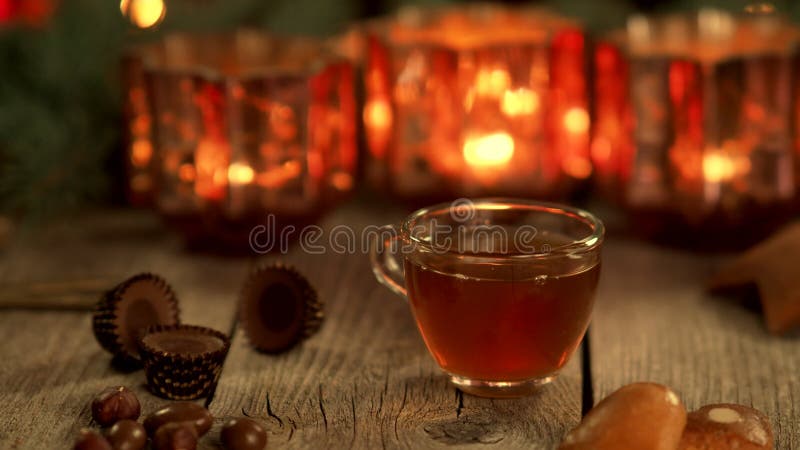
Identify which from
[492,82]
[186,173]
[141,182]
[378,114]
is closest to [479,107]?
[492,82]

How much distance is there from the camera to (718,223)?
148 centimetres

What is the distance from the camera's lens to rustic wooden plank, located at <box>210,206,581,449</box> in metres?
0.99

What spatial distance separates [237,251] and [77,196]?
313 millimetres

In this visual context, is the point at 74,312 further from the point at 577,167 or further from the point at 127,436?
the point at 577,167

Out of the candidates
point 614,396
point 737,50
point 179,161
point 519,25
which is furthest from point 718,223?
point 179,161

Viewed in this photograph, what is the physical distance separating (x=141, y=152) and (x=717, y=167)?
85cm

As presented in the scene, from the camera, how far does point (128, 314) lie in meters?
1.14

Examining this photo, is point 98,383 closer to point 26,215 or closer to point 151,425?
point 151,425

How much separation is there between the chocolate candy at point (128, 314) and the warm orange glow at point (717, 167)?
2.46ft

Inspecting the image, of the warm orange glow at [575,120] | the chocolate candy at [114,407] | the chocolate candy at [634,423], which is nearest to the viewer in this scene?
the chocolate candy at [634,423]

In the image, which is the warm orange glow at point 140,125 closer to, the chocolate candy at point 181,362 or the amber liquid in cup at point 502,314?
the chocolate candy at point 181,362

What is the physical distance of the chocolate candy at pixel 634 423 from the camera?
884 mm

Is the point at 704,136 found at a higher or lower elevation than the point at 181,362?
higher

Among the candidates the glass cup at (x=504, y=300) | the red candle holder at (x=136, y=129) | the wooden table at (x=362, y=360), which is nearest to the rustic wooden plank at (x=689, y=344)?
the wooden table at (x=362, y=360)
